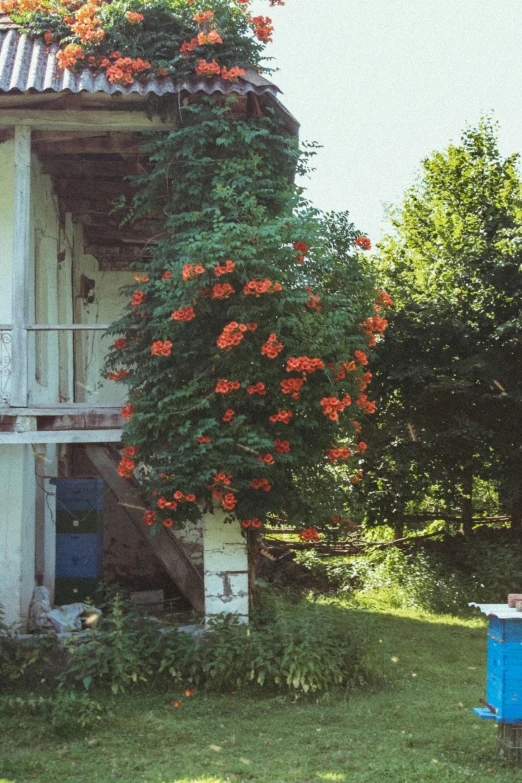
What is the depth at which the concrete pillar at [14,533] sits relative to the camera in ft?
30.7

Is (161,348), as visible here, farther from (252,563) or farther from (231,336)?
(252,563)

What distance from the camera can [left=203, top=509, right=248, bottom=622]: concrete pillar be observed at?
8734 millimetres

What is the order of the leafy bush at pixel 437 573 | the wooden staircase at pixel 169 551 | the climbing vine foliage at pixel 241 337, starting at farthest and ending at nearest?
the leafy bush at pixel 437 573, the wooden staircase at pixel 169 551, the climbing vine foliage at pixel 241 337

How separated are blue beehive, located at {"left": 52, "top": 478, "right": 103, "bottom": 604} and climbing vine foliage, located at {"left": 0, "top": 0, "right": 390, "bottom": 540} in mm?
1508

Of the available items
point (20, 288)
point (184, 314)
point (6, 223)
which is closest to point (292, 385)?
point (184, 314)

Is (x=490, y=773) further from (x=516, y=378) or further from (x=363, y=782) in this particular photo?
(x=516, y=378)

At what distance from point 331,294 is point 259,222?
3.54 feet

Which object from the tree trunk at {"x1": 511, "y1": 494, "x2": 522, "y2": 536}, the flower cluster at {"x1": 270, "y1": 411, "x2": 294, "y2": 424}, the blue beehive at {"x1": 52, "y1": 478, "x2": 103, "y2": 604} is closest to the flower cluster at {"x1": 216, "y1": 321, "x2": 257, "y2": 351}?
the flower cluster at {"x1": 270, "y1": 411, "x2": 294, "y2": 424}

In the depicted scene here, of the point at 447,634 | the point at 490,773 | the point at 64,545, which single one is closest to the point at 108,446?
the point at 64,545

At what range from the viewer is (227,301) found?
8.43m

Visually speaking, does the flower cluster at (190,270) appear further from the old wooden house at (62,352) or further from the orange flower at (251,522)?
the orange flower at (251,522)

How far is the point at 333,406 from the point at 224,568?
1.94 metres

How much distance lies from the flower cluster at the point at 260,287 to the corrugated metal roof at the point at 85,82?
209cm

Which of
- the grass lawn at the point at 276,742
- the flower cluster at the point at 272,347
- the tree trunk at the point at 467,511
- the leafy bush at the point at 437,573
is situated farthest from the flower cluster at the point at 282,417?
the tree trunk at the point at 467,511
